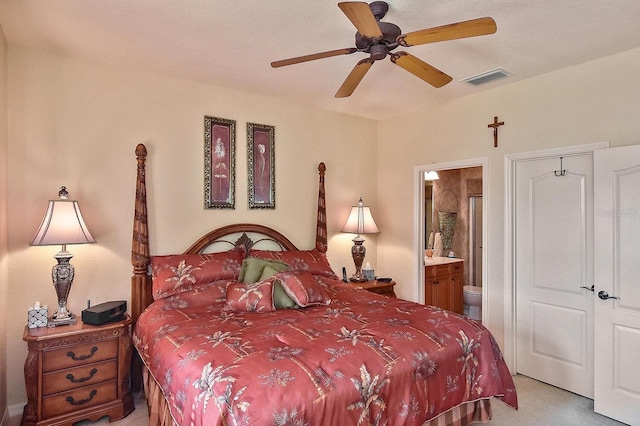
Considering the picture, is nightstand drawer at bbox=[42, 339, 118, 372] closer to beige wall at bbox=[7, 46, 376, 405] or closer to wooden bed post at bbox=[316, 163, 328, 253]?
beige wall at bbox=[7, 46, 376, 405]

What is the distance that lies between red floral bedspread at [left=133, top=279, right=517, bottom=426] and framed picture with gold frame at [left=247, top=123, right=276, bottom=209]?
1438 millimetres

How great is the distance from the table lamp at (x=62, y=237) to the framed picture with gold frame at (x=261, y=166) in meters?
1.57

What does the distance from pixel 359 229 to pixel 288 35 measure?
2.40 m

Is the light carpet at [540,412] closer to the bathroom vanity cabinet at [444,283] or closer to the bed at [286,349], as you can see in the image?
the bed at [286,349]

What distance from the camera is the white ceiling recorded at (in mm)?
2281

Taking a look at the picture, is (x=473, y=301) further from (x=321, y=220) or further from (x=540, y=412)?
(x=321, y=220)

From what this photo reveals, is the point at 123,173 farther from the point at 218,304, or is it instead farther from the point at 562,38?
the point at 562,38

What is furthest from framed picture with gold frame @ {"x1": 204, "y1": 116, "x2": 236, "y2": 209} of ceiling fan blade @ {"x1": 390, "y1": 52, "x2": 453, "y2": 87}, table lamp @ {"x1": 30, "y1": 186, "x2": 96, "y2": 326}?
ceiling fan blade @ {"x1": 390, "y1": 52, "x2": 453, "y2": 87}

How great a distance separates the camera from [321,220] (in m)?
4.30

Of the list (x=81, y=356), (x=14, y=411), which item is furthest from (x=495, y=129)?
(x=14, y=411)

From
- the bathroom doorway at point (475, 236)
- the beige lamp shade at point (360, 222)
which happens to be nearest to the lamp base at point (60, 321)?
the beige lamp shade at point (360, 222)

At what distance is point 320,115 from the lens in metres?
4.45

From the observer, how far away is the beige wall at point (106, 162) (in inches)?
111

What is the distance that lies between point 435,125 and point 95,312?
148 inches
